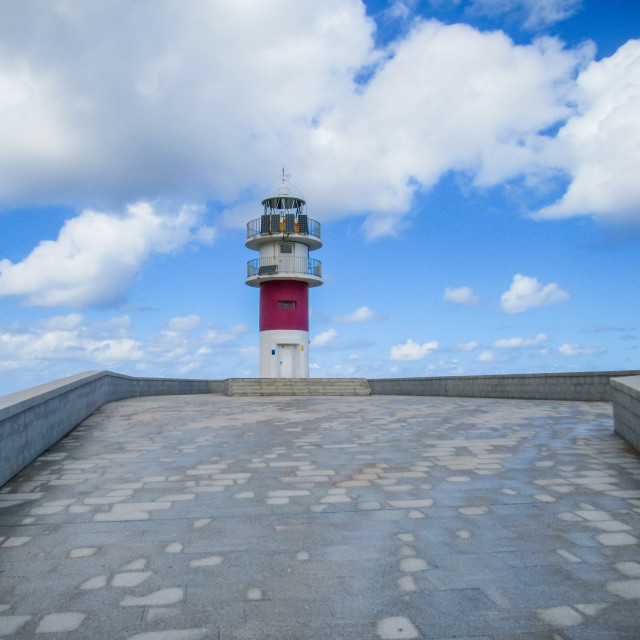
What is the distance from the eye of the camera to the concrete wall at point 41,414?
229 inches

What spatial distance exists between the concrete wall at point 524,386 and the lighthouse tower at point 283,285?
6.91 meters

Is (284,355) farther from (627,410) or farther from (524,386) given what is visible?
(627,410)

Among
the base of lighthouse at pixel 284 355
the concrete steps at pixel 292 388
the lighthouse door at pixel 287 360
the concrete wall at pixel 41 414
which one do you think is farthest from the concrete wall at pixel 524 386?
the concrete wall at pixel 41 414

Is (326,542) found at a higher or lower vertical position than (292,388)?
lower

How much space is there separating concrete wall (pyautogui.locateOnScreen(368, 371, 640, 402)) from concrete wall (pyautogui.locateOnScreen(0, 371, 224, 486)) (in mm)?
10659

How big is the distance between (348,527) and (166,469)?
112 inches

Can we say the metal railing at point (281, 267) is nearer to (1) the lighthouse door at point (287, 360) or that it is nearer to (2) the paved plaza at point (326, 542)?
(1) the lighthouse door at point (287, 360)

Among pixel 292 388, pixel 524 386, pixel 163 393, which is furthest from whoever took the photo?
pixel 163 393

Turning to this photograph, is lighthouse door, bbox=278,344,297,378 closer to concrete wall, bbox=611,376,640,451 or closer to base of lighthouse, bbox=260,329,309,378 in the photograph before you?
base of lighthouse, bbox=260,329,309,378

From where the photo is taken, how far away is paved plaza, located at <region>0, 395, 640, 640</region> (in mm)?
2758

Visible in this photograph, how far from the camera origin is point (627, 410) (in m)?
7.41

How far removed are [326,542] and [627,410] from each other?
5385 millimetres

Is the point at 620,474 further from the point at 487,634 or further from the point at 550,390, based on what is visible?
the point at 550,390

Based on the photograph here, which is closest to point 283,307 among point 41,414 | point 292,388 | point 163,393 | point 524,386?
point 292,388
